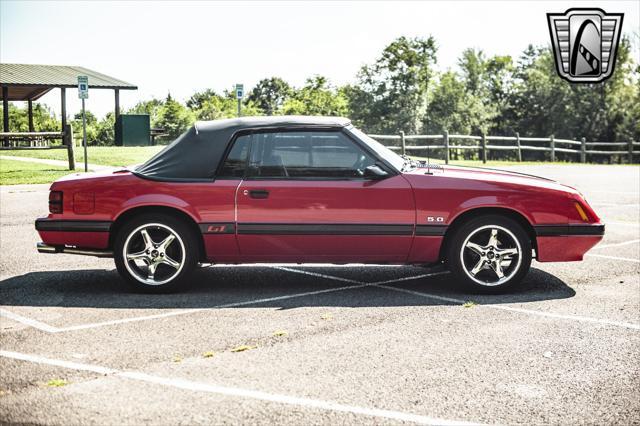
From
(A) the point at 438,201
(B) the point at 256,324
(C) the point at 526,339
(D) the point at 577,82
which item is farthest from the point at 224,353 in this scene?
(D) the point at 577,82

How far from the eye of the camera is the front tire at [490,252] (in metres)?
6.75

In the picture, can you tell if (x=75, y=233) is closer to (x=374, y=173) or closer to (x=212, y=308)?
(x=212, y=308)

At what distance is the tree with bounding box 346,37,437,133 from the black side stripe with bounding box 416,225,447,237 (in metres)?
58.4

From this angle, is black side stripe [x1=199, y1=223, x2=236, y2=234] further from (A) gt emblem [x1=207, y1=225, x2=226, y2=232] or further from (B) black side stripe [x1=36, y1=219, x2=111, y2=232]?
(B) black side stripe [x1=36, y1=219, x2=111, y2=232]

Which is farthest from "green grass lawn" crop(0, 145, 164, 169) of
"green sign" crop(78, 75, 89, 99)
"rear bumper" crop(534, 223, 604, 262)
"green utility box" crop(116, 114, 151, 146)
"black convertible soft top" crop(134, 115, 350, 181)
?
"rear bumper" crop(534, 223, 604, 262)

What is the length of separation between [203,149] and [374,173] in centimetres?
152

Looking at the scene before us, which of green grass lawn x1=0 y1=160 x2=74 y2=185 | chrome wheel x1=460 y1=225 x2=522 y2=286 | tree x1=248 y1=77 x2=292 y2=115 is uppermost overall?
tree x1=248 y1=77 x2=292 y2=115

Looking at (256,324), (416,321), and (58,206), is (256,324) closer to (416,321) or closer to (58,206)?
(416,321)

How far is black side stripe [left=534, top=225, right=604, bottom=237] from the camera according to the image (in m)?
6.82

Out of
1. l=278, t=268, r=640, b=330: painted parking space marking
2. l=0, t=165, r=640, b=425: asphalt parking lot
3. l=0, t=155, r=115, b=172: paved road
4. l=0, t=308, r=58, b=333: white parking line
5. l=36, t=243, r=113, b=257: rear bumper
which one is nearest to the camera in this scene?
l=0, t=165, r=640, b=425: asphalt parking lot

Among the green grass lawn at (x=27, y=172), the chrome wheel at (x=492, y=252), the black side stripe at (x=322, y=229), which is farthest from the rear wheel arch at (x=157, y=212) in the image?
the green grass lawn at (x=27, y=172)

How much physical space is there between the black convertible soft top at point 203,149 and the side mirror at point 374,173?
1.57 ft

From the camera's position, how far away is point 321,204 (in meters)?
6.69

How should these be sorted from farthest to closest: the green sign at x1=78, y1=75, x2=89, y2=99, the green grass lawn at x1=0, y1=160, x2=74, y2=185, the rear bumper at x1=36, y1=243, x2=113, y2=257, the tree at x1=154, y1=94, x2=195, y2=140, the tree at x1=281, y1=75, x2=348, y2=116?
the tree at x1=281, y1=75, x2=348, y2=116 < the tree at x1=154, y1=94, x2=195, y2=140 < the green sign at x1=78, y1=75, x2=89, y2=99 < the green grass lawn at x1=0, y1=160, x2=74, y2=185 < the rear bumper at x1=36, y1=243, x2=113, y2=257
